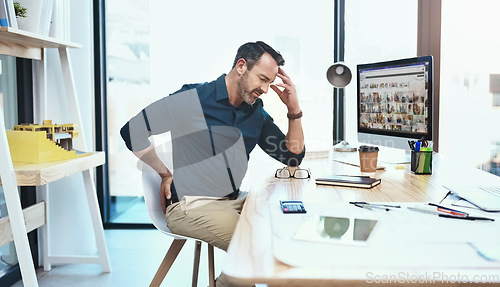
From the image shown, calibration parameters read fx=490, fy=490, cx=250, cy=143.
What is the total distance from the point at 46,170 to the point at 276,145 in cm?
105

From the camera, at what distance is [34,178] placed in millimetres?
2143

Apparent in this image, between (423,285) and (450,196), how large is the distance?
72 centimetres

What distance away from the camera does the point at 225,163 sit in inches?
85.8

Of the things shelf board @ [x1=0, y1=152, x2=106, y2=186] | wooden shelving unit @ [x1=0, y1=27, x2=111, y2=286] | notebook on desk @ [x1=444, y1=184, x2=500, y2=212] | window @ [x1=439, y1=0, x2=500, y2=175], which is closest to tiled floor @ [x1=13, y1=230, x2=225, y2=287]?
wooden shelving unit @ [x1=0, y1=27, x2=111, y2=286]

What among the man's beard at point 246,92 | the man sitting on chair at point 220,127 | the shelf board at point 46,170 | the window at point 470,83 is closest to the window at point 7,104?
the shelf board at point 46,170

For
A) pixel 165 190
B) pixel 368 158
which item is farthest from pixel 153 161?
pixel 368 158

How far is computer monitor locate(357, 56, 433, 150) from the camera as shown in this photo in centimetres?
213

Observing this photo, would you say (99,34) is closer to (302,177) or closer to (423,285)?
(302,177)

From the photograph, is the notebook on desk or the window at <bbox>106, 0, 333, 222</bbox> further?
the window at <bbox>106, 0, 333, 222</bbox>

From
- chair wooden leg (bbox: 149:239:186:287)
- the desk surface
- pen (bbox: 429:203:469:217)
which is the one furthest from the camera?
chair wooden leg (bbox: 149:239:186:287)

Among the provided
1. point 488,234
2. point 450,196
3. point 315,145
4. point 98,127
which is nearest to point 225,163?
point 450,196

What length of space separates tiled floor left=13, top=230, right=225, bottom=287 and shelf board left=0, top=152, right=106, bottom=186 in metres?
0.69

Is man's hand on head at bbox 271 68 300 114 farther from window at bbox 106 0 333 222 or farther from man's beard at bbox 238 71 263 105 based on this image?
window at bbox 106 0 333 222

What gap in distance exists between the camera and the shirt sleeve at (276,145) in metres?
2.22
